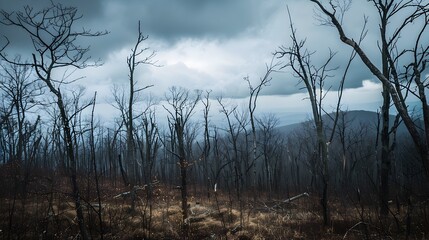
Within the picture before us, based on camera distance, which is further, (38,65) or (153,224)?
(153,224)

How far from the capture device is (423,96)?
545 cm

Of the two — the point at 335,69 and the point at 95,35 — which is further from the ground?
the point at 95,35

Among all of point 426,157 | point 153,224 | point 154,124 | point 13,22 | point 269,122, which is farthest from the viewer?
point 269,122

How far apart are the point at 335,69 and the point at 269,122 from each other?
88.1 ft

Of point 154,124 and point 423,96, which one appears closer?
point 423,96

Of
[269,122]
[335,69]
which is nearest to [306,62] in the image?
[335,69]

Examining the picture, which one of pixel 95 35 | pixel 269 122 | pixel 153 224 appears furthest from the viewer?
pixel 269 122

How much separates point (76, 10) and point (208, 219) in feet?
33.3

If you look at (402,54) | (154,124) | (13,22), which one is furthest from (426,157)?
(154,124)

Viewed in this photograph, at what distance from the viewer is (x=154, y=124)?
86.7 ft

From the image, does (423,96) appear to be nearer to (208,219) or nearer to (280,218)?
(280,218)

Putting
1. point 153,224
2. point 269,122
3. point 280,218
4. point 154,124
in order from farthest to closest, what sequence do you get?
point 269,122 < point 154,124 < point 280,218 < point 153,224

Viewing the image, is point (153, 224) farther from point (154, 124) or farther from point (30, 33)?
point (154, 124)

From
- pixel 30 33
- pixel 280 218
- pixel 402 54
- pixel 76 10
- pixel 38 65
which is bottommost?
pixel 280 218
